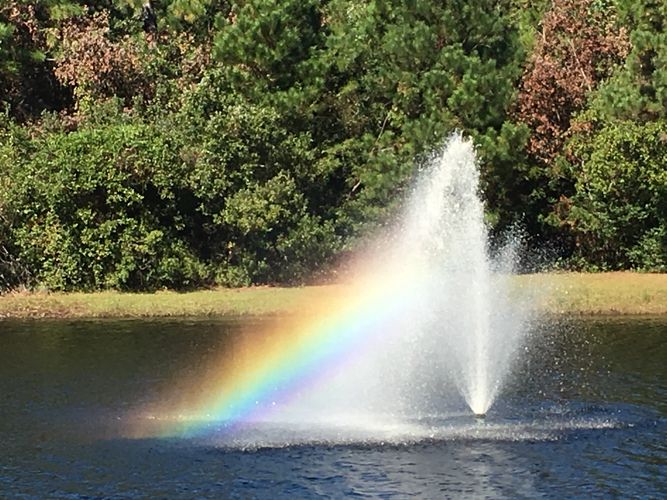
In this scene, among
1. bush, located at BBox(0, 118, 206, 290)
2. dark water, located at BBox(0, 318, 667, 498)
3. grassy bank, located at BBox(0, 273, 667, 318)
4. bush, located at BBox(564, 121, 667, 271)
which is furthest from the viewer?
bush, located at BBox(564, 121, 667, 271)

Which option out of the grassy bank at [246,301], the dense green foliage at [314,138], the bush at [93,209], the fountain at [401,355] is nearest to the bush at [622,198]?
the dense green foliage at [314,138]

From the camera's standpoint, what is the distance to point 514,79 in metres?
50.8

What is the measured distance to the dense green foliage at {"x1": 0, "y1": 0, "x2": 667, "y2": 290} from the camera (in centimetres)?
4712

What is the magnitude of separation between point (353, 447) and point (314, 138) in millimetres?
29746

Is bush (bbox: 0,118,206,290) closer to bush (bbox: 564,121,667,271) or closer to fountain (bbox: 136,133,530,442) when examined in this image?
fountain (bbox: 136,133,530,442)

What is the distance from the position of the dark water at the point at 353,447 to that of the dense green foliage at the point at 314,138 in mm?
13819

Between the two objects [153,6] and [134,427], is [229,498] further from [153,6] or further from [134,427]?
[153,6]

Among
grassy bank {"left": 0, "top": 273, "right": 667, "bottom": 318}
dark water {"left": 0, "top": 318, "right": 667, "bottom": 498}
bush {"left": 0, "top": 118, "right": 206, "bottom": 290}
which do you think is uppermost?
bush {"left": 0, "top": 118, "right": 206, "bottom": 290}

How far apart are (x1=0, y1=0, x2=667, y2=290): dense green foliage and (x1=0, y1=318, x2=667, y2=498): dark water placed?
13.8m

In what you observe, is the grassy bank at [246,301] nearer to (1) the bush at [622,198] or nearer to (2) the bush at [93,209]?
(2) the bush at [93,209]

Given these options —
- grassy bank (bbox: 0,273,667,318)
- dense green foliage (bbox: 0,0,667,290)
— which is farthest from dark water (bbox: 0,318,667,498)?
dense green foliage (bbox: 0,0,667,290)

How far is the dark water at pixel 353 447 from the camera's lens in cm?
2127

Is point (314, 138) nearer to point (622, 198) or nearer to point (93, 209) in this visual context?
point (93, 209)

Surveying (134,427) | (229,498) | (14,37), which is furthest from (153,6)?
(229,498)
